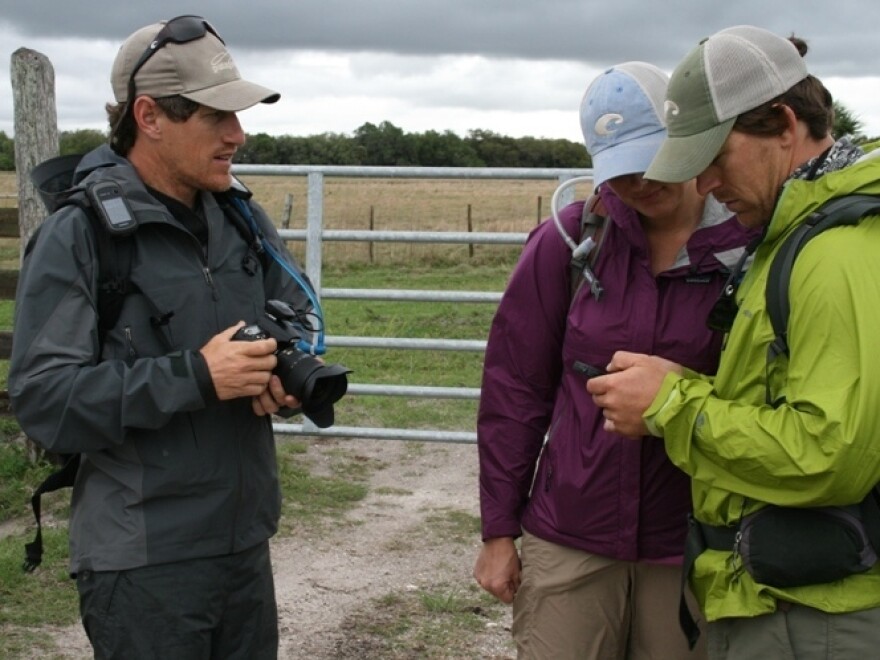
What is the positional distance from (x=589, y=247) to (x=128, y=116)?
1.06 metres

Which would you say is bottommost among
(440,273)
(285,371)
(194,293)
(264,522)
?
(440,273)

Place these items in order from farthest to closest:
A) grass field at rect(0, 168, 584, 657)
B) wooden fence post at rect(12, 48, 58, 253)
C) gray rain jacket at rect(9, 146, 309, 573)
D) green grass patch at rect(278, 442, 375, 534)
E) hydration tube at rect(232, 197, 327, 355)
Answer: wooden fence post at rect(12, 48, 58, 253)
green grass patch at rect(278, 442, 375, 534)
grass field at rect(0, 168, 584, 657)
hydration tube at rect(232, 197, 327, 355)
gray rain jacket at rect(9, 146, 309, 573)

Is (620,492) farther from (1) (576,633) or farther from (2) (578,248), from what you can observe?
(2) (578,248)

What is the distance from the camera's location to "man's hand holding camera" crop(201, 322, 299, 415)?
2.43 meters

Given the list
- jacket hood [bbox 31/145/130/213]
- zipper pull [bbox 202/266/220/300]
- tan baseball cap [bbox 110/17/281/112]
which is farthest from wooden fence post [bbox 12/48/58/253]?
zipper pull [bbox 202/266/220/300]

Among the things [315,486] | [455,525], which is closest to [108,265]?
[455,525]

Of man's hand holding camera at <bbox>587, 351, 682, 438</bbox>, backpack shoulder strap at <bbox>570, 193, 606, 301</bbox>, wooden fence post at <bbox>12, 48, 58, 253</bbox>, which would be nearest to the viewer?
man's hand holding camera at <bbox>587, 351, 682, 438</bbox>

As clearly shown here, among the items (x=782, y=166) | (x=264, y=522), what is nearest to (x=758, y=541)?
(x=782, y=166)

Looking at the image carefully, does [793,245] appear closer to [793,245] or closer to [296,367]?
[793,245]

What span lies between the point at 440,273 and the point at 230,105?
13.3 m

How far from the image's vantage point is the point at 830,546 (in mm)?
1952

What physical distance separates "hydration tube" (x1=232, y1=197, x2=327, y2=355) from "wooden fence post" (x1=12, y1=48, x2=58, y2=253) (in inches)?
153

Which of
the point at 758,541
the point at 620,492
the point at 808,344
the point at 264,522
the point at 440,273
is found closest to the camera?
the point at 808,344

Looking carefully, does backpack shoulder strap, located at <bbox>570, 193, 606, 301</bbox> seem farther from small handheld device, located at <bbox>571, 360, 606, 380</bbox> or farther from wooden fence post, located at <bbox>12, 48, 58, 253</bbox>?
wooden fence post, located at <bbox>12, 48, 58, 253</bbox>
